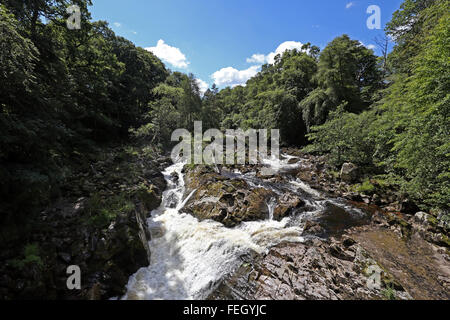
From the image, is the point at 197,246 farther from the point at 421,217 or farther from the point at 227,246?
the point at 421,217

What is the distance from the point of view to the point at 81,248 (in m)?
4.36

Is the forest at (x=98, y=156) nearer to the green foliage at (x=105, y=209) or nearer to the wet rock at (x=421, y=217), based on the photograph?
the green foliage at (x=105, y=209)

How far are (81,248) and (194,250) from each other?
3072 millimetres

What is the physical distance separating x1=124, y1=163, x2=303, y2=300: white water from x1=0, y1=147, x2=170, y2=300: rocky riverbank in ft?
1.57

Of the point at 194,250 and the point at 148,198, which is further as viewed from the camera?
the point at 148,198

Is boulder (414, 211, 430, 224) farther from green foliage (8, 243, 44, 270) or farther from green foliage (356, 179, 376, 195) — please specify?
green foliage (8, 243, 44, 270)

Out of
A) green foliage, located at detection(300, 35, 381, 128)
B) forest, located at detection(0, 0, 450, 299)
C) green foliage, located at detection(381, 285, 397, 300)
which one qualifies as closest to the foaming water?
forest, located at detection(0, 0, 450, 299)

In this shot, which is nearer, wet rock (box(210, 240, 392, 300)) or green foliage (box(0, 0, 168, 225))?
green foliage (box(0, 0, 168, 225))

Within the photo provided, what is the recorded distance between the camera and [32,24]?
712 centimetres

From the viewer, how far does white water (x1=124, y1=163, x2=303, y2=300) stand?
4.51 m

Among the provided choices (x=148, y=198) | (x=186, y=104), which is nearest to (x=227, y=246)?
(x=148, y=198)

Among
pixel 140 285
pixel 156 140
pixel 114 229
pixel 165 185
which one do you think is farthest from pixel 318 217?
pixel 156 140

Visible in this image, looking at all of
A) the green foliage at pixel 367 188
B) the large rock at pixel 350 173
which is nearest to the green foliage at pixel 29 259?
the green foliage at pixel 367 188
